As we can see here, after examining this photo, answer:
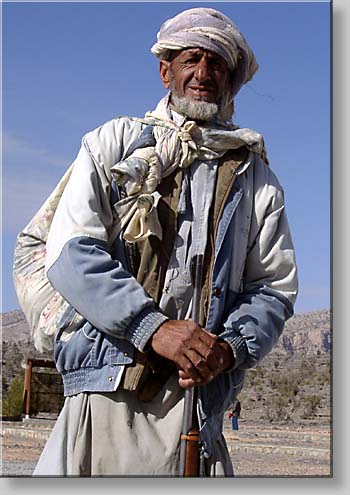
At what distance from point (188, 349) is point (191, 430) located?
0.53 ft

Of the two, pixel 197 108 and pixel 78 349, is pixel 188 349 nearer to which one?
pixel 78 349

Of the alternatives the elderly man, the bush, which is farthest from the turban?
the bush

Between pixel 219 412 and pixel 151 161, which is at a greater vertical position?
pixel 151 161

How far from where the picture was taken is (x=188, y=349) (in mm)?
1593

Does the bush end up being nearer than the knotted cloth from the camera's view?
No

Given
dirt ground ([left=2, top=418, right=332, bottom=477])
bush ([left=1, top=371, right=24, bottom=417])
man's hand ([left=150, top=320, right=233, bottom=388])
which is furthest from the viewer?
bush ([left=1, top=371, right=24, bottom=417])

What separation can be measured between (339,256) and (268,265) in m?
0.31

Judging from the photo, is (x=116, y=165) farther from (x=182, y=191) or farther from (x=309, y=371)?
(x=309, y=371)

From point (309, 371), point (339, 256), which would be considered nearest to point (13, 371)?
point (309, 371)

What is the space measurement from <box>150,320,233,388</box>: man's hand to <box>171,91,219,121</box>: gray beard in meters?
0.37

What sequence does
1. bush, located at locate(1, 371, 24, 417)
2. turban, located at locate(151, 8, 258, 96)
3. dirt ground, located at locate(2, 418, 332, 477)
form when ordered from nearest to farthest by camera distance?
turban, located at locate(151, 8, 258, 96) < dirt ground, located at locate(2, 418, 332, 477) < bush, located at locate(1, 371, 24, 417)

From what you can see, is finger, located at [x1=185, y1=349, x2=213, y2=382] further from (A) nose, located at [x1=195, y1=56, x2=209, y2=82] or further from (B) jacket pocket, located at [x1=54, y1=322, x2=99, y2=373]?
(A) nose, located at [x1=195, y1=56, x2=209, y2=82]

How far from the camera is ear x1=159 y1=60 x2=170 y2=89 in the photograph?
5.92 feet

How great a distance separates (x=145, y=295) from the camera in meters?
1.62
